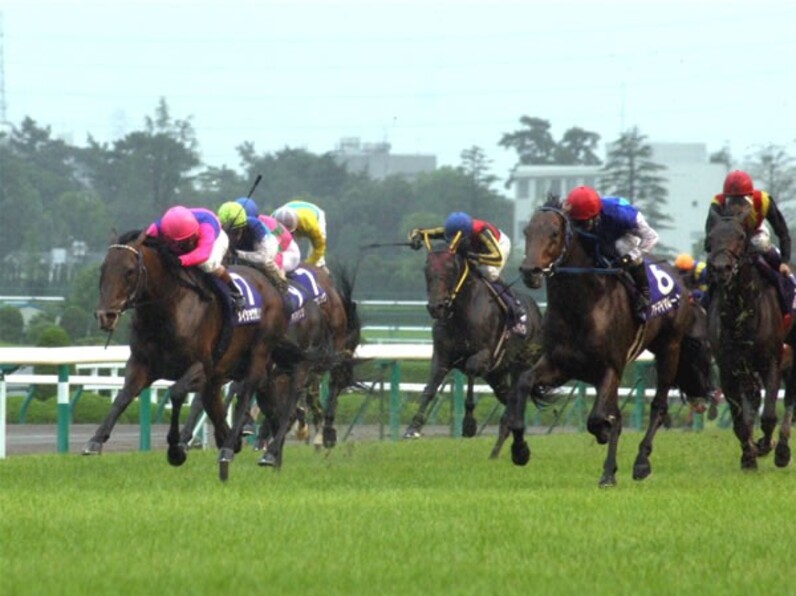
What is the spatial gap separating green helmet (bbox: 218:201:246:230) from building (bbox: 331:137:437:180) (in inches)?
3317

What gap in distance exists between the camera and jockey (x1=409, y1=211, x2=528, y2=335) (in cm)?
1566

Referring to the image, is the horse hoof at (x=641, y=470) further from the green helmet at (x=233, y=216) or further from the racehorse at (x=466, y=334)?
the racehorse at (x=466, y=334)

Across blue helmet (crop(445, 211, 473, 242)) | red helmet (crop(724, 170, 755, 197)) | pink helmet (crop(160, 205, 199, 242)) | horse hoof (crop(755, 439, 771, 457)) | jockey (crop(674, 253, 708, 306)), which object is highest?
red helmet (crop(724, 170, 755, 197))

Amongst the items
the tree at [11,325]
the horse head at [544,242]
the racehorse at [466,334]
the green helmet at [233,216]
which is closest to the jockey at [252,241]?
the green helmet at [233,216]

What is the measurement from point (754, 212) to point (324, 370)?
320cm

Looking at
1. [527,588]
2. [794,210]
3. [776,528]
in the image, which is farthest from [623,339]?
[794,210]

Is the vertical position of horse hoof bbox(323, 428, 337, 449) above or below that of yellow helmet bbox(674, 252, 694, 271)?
below

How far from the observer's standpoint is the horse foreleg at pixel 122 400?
1123 cm

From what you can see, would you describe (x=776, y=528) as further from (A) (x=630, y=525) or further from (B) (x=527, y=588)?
(B) (x=527, y=588)

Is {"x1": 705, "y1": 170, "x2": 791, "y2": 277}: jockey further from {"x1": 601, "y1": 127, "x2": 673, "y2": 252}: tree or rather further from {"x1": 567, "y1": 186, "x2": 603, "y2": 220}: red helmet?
{"x1": 601, "y1": 127, "x2": 673, "y2": 252}: tree

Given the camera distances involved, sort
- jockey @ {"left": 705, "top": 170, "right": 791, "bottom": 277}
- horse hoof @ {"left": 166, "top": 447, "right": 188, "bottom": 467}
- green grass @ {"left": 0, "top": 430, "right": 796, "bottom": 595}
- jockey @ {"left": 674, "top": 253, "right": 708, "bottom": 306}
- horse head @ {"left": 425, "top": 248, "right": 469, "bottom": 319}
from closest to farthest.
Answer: green grass @ {"left": 0, "top": 430, "right": 796, "bottom": 595} → horse hoof @ {"left": 166, "top": 447, "right": 188, "bottom": 467} → jockey @ {"left": 705, "top": 170, "right": 791, "bottom": 277} → horse head @ {"left": 425, "top": 248, "right": 469, "bottom": 319} → jockey @ {"left": 674, "top": 253, "right": 708, "bottom": 306}

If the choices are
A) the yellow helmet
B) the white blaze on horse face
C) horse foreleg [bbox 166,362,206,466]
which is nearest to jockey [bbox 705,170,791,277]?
the white blaze on horse face

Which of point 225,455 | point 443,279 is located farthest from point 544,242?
point 443,279

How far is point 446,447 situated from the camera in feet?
52.9
